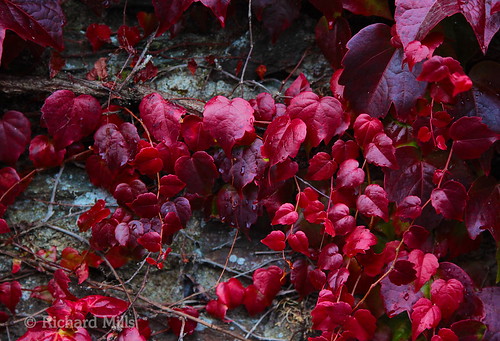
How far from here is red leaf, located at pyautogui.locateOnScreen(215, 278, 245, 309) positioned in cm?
129

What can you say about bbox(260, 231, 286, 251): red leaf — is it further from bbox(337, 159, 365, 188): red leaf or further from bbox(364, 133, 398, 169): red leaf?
bbox(364, 133, 398, 169): red leaf

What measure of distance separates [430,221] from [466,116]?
308 millimetres

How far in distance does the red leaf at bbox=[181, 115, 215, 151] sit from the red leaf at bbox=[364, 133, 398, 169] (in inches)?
17.9

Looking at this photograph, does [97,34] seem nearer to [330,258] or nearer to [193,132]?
[193,132]

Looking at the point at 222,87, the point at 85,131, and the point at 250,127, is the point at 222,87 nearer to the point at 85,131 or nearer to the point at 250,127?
the point at 250,127

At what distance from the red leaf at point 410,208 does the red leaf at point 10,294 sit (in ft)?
3.63

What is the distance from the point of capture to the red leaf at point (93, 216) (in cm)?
126

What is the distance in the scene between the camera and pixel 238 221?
1.30 metres

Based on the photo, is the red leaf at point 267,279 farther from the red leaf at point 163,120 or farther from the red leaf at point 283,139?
the red leaf at point 163,120

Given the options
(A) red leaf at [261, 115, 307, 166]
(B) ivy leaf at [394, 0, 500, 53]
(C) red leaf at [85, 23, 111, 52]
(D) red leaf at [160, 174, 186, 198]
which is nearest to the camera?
(B) ivy leaf at [394, 0, 500, 53]

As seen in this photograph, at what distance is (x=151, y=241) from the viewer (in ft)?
4.00

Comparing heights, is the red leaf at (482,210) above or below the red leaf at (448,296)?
above

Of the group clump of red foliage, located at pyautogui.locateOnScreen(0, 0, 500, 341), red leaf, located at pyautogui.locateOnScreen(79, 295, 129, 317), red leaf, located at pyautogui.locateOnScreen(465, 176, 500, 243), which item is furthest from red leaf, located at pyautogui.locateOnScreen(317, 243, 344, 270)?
red leaf, located at pyautogui.locateOnScreen(79, 295, 129, 317)

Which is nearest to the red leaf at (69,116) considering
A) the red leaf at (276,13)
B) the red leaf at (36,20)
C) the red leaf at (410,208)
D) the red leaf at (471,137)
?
the red leaf at (36,20)
